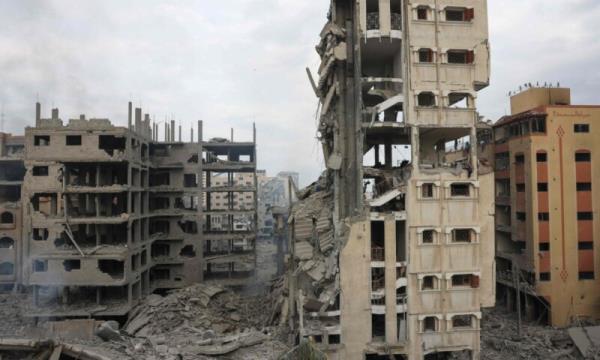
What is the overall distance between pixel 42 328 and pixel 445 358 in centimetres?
2711

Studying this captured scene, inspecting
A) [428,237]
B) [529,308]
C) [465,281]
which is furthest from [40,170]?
[529,308]

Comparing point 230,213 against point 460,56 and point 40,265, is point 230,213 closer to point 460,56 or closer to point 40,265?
point 40,265

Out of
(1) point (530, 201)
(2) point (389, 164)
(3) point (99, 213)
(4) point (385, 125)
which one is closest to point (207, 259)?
(3) point (99, 213)

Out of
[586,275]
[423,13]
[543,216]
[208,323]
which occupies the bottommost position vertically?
[208,323]

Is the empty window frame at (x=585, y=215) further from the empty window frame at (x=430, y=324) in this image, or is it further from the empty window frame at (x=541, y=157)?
the empty window frame at (x=430, y=324)

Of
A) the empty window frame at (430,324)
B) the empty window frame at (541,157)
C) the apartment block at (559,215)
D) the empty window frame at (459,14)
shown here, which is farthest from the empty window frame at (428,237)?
the empty window frame at (541,157)

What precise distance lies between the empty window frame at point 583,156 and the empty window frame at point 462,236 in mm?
18327

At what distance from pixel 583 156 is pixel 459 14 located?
19.3 metres

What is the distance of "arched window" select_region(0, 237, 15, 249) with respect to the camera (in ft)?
143

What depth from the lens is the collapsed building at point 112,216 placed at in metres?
32.8

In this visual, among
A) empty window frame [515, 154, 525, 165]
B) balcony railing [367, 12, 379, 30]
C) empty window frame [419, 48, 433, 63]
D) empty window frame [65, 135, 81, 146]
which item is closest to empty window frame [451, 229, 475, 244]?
empty window frame [419, 48, 433, 63]

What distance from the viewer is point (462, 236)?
24.4 metres

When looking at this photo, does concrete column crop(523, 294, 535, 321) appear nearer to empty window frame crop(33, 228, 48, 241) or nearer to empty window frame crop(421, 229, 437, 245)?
empty window frame crop(421, 229, 437, 245)

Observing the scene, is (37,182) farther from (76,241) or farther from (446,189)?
(446,189)
